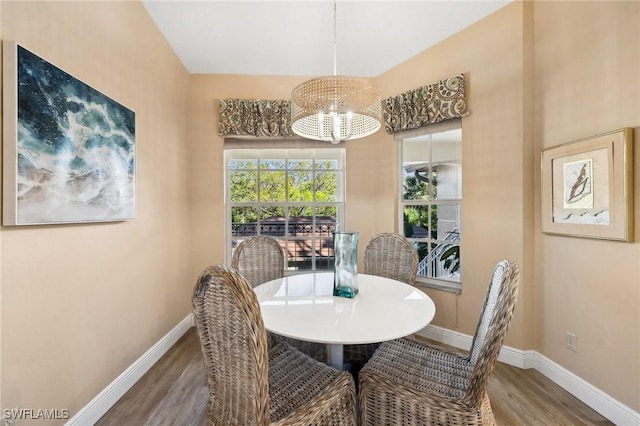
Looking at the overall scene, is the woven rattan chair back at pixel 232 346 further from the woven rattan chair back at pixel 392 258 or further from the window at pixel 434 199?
the window at pixel 434 199

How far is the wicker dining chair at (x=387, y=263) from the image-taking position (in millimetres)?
2086

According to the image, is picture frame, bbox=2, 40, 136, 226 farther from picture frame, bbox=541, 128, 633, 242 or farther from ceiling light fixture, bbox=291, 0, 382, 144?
picture frame, bbox=541, 128, 633, 242

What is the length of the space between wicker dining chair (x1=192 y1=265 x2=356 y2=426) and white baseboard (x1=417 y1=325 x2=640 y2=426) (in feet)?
5.41

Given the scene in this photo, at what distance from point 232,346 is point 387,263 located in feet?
5.25

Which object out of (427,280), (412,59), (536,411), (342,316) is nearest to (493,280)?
(342,316)

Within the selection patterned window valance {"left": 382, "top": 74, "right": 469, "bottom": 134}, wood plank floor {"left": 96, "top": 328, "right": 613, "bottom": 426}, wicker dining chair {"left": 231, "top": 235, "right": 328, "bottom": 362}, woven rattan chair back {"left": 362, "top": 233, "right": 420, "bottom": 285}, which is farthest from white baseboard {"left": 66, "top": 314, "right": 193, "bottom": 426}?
patterned window valance {"left": 382, "top": 74, "right": 469, "bottom": 134}

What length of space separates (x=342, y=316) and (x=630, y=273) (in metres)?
1.69

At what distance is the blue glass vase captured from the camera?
1.59 meters

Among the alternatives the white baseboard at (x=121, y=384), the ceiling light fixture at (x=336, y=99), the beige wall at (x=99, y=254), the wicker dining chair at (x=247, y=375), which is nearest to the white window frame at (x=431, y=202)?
the ceiling light fixture at (x=336, y=99)

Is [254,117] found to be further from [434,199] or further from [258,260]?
[434,199]

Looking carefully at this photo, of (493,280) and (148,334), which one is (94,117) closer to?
(148,334)

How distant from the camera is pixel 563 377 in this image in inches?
75.6

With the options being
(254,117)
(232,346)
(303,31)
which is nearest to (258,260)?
(232,346)

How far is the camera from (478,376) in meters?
1.08
